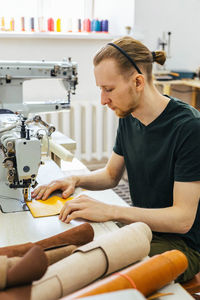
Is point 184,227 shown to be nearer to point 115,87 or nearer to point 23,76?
point 115,87

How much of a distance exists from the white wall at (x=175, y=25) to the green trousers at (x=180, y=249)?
2.79 meters

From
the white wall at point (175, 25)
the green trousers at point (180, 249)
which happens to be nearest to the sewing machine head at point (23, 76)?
the green trousers at point (180, 249)

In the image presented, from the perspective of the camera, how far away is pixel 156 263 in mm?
783

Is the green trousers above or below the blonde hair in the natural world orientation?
below

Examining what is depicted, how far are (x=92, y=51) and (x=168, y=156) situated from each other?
8.61 ft

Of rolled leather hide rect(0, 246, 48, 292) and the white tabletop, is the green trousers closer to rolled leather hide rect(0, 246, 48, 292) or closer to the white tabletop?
the white tabletop

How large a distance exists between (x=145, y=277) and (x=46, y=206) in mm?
639

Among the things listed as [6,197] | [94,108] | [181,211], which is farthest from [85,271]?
[94,108]

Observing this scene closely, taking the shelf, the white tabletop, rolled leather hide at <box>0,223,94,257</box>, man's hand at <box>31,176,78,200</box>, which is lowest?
the white tabletop

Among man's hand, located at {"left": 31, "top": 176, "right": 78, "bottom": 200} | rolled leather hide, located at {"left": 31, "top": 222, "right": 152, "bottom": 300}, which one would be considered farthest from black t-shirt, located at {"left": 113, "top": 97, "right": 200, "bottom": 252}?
rolled leather hide, located at {"left": 31, "top": 222, "right": 152, "bottom": 300}

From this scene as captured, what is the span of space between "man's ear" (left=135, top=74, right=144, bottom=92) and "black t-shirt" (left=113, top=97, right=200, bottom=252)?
132 millimetres

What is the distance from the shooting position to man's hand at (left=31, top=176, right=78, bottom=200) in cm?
140

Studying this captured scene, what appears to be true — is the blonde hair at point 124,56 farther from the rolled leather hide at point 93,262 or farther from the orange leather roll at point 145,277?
the orange leather roll at point 145,277

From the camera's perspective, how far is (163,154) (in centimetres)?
140
